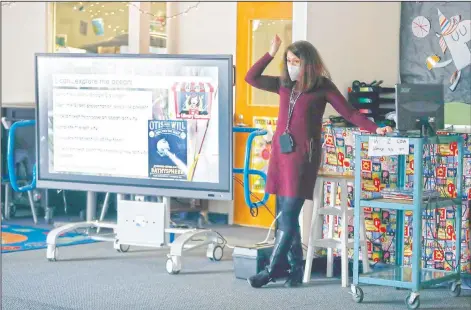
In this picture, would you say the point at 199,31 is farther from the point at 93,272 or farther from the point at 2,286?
the point at 2,286

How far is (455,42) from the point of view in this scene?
23.5 ft

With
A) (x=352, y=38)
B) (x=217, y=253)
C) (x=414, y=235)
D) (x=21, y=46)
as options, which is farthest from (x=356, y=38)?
(x=21, y=46)

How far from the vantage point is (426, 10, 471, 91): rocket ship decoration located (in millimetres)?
7113

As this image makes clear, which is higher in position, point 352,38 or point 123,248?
point 352,38

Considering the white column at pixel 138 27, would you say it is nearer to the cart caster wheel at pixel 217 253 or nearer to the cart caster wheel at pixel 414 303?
the cart caster wheel at pixel 217 253

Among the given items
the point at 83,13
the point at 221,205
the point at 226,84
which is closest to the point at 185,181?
the point at 226,84

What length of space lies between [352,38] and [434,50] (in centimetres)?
77

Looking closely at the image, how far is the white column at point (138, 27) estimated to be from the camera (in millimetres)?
8680

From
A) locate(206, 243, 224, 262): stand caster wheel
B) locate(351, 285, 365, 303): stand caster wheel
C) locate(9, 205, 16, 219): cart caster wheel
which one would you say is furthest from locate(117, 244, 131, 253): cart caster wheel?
locate(351, 285, 365, 303): stand caster wheel

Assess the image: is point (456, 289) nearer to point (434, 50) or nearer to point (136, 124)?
point (434, 50)

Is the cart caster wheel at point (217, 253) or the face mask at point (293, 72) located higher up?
the face mask at point (293, 72)

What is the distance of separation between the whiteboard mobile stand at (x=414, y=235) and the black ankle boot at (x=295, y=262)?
0.48 metres

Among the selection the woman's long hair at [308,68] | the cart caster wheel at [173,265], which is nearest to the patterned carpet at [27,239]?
the cart caster wheel at [173,265]

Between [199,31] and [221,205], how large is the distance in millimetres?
1602
